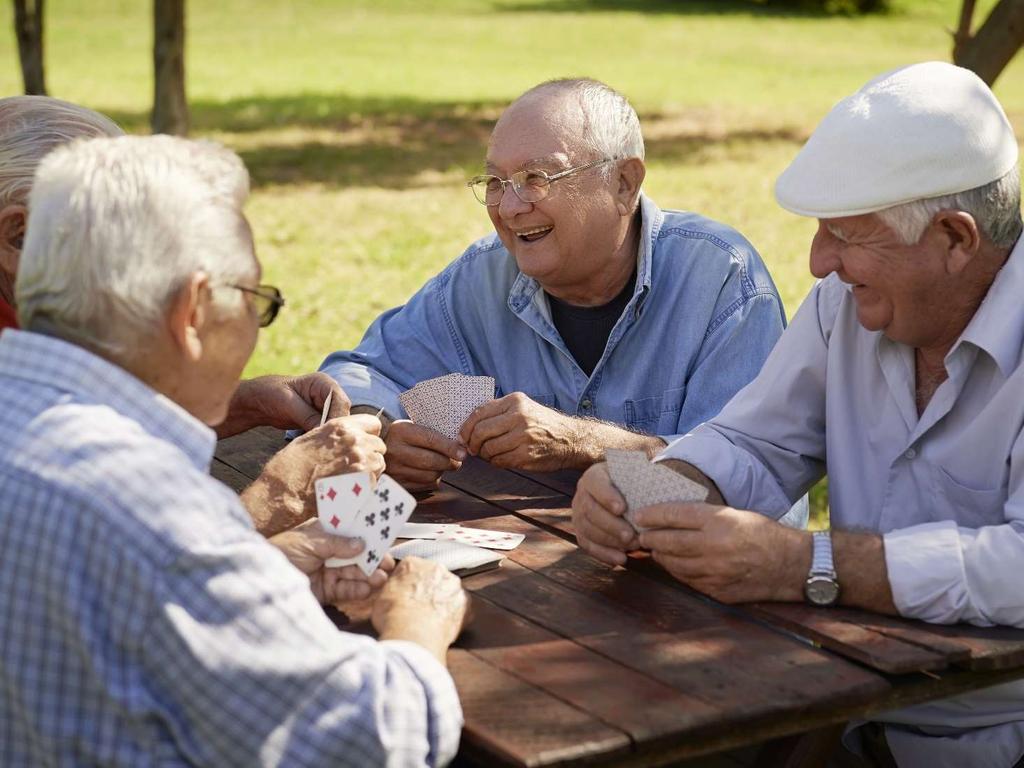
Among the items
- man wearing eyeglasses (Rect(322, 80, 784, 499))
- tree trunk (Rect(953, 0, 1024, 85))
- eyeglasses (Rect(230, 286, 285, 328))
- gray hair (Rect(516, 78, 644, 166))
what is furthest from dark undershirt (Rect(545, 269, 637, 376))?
tree trunk (Rect(953, 0, 1024, 85))

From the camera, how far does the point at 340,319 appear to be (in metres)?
9.05

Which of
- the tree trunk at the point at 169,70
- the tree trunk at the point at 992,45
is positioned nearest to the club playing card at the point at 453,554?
the tree trunk at the point at 992,45

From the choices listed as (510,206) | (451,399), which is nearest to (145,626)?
(451,399)

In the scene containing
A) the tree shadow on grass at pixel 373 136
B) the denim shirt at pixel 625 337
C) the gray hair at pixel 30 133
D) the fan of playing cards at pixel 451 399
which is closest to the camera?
the gray hair at pixel 30 133

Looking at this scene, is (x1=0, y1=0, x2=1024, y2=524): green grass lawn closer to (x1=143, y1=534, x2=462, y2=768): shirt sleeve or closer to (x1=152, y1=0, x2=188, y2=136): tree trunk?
(x1=152, y1=0, x2=188, y2=136): tree trunk

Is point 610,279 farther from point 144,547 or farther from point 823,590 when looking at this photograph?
point 144,547

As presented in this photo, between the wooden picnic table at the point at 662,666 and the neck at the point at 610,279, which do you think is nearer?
the wooden picnic table at the point at 662,666

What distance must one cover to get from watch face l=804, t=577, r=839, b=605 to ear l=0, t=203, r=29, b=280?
1778mm

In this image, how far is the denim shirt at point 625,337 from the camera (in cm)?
372

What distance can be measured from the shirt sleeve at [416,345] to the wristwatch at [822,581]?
1642mm

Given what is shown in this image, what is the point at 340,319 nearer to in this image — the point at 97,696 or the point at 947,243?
the point at 947,243

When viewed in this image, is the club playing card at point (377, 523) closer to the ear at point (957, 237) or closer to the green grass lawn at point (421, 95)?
the ear at point (957, 237)

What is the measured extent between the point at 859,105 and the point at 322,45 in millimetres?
24443

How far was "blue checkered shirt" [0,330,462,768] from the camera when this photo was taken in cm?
182
